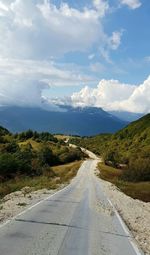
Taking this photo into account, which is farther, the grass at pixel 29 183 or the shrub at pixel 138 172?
the shrub at pixel 138 172

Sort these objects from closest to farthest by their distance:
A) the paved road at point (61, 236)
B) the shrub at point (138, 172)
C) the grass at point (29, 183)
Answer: the paved road at point (61, 236) < the grass at point (29, 183) < the shrub at point (138, 172)

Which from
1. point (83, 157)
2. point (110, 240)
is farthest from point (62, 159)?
point (110, 240)

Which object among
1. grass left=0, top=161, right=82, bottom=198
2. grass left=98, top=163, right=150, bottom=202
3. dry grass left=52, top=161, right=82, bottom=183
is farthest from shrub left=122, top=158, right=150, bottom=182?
grass left=0, top=161, right=82, bottom=198

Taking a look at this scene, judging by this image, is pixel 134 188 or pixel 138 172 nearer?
pixel 134 188

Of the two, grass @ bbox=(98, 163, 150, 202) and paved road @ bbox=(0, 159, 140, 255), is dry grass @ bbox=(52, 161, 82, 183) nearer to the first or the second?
grass @ bbox=(98, 163, 150, 202)


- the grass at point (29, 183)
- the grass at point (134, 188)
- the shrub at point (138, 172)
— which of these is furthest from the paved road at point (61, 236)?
the shrub at point (138, 172)

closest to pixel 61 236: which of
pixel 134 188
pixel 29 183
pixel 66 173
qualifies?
pixel 29 183

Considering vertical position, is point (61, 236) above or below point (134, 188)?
below

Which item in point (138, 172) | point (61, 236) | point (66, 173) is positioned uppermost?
point (138, 172)

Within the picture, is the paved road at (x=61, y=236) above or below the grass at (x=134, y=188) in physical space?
below

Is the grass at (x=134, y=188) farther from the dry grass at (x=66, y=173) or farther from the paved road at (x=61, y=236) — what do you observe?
the paved road at (x=61, y=236)

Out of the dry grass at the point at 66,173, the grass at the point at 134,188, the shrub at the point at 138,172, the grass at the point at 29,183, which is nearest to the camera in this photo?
the grass at the point at 29,183

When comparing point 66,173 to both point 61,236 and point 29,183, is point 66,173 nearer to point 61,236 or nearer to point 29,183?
point 29,183

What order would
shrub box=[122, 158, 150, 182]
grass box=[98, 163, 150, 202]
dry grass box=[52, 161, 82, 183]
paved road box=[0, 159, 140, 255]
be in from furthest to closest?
shrub box=[122, 158, 150, 182] → dry grass box=[52, 161, 82, 183] → grass box=[98, 163, 150, 202] → paved road box=[0, 159, 140, 255]
